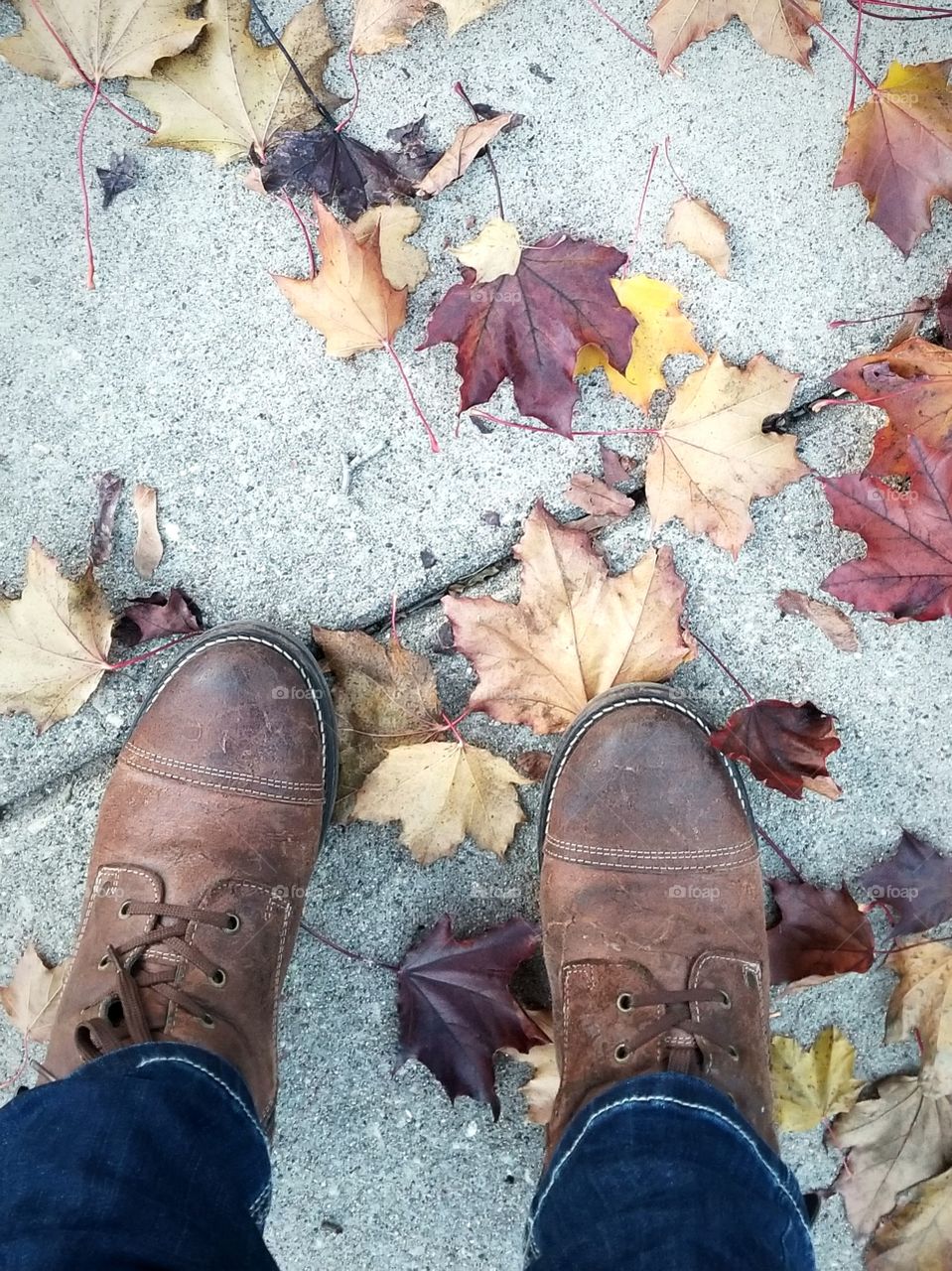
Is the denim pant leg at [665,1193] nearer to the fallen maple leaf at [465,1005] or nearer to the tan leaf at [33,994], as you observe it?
the fallen maple leaf at [465,1005]

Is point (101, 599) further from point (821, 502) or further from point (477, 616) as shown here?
point (821, 502)

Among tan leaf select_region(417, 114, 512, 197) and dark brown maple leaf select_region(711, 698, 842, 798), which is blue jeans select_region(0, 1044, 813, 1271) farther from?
tan leaf select_region(417, 114, 512, 197)

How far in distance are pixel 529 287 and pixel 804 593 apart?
26.0 inches

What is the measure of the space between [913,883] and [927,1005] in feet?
0.68

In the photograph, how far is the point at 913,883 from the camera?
1501 mm

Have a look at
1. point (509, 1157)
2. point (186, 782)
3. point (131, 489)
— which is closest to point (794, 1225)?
point (509, 1157)

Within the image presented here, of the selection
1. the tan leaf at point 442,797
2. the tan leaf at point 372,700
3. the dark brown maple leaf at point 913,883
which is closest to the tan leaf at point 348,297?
the tan leaf at point 372,700

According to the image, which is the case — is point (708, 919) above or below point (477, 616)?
below

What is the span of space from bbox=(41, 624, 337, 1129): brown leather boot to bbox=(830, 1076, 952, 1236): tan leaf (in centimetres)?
97

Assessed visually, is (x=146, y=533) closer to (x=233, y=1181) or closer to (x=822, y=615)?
(x=233, y=1181)

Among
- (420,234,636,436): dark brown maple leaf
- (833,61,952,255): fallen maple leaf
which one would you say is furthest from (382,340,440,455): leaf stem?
(833,61,952,255): fallen maple leaf

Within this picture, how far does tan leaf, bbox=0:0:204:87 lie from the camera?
4.42 feet

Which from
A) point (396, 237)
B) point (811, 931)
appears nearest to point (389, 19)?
point (396, 237)

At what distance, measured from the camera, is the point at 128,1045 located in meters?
1.21
